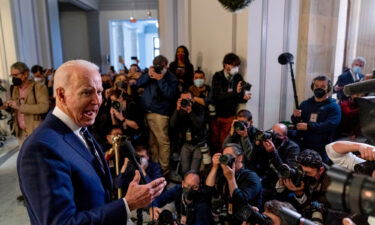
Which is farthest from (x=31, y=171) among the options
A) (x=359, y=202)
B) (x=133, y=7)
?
(x=133, y=7)

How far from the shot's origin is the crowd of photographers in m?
2.22

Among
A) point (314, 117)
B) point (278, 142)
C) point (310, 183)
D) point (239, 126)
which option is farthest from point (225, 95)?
point (310, 183)

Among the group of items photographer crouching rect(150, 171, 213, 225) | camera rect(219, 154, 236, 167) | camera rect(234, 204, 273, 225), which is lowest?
photographer crouching rect(150, 171, 213, 225)

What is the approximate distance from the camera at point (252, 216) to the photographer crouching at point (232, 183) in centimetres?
9

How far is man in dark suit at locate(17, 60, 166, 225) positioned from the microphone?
0.76 m

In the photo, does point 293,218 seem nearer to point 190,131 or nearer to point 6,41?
point 190,131

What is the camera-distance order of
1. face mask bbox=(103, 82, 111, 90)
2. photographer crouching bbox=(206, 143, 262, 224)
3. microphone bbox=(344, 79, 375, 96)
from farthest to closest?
face mask bbox=(103, 82, 111, 90) < photographer crouching bbox=(206, 143, 262, 224) < microphone bbox=(344, 79, 375, 96)

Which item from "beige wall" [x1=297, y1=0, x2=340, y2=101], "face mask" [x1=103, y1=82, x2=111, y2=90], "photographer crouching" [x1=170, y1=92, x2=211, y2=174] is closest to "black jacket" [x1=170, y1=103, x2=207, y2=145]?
"photographer crouching" [x1=170, y1=92, x2=211, y2=174]

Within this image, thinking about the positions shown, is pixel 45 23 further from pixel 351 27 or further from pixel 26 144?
pixel 26 144

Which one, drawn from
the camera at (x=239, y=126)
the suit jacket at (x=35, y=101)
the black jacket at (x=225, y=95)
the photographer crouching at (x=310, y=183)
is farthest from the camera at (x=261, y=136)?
the suit jacket at (x=35, y=101)

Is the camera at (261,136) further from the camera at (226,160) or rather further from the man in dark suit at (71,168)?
the man in dark suit at (71,168)

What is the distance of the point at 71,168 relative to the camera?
1.08 m

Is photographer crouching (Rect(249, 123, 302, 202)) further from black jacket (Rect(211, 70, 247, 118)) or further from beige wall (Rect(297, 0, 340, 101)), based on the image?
beige wall (Rect(297, 0, 340, 101))

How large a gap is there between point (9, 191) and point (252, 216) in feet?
9.28
